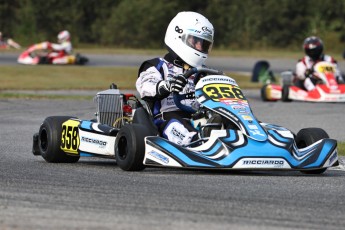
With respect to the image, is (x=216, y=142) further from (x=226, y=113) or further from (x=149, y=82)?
(x=149, y=82)

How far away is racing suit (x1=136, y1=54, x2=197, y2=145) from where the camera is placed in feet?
29.2

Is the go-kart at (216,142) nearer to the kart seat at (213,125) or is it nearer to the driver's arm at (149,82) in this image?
the kart seat at (213,125)

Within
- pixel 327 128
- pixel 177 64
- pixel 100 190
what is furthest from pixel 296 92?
pixel 100 190

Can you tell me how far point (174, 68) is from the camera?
30.8 feet

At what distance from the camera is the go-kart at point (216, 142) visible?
8.06 meters

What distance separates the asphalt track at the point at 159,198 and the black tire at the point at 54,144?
133 mm

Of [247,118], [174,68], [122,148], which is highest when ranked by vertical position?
[174,68]

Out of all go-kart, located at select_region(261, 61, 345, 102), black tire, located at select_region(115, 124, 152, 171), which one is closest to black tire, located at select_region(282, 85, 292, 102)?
go-kart, located at select_region(261, 61, 345, 102)

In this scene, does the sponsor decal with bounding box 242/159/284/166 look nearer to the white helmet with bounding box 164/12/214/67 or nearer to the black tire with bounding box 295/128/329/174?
the black tire with bounding box 295/128/329/174

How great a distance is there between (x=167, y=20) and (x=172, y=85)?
3927cm

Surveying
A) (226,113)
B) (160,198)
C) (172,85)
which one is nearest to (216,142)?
(226,113)

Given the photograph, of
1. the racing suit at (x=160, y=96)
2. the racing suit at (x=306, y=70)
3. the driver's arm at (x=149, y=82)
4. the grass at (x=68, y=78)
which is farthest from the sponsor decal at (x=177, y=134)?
the grass at (x=68, y=78)

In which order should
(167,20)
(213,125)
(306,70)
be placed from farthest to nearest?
(167,20) → (306,70) → (213,125)

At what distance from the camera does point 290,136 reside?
8.37 m
